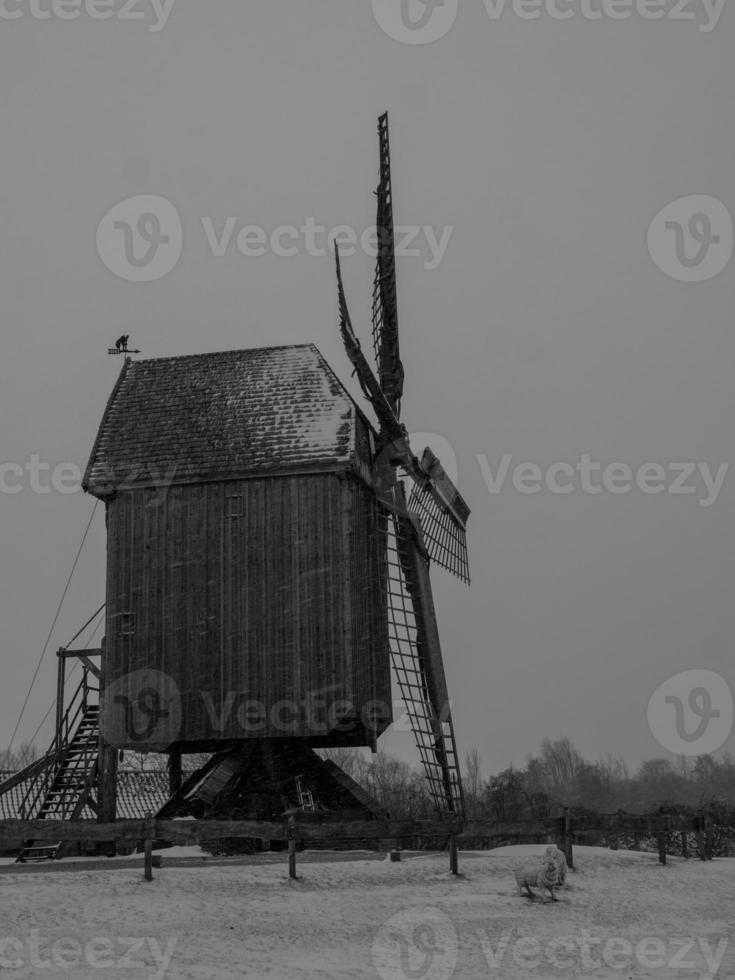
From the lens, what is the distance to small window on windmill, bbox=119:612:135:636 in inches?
766

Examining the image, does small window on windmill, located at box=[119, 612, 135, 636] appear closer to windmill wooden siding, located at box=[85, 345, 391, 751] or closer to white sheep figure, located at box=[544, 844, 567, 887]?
windmill wooden siding, located at box=[85, 345, 391, 751]

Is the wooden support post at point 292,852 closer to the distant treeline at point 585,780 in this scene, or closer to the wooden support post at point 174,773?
the wooden support post at point 174,773

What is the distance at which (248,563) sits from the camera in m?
19.3

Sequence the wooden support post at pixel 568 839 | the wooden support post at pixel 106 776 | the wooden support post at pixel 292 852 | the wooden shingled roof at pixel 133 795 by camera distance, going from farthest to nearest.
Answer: the wooden shingled roof at pixel 133 795 → the wooden support post at pixel 106 776 → the wooden support post at pixel 568 839 → the wooden support post at pixel 292 852

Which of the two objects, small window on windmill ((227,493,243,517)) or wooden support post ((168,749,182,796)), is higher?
small window on windmill ((227,493,243,517))

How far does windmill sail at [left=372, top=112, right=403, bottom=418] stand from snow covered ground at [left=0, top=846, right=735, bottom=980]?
9.84 meters

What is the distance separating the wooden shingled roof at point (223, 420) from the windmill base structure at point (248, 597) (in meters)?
0.03

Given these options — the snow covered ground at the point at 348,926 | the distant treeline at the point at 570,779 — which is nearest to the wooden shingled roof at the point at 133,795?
the distant treeline at the point at 570,779

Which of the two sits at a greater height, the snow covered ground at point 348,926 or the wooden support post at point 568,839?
the wooden support post at point 568,839

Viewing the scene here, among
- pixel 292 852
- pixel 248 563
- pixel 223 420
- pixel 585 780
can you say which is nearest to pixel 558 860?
pixel 292 852

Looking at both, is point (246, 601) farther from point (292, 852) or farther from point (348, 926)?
point (348, 926)

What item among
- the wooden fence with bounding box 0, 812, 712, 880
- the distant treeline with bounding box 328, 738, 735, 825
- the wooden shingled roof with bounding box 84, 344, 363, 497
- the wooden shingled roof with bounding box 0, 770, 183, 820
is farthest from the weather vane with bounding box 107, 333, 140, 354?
the distant treeline with bounding box 328, 738, 735, 825

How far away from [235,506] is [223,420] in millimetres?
1750

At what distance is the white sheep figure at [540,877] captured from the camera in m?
14.6
